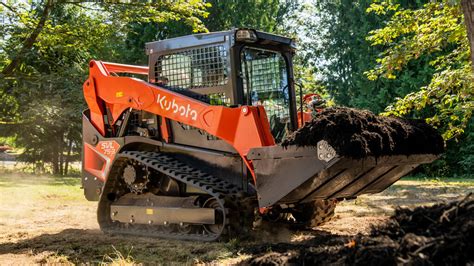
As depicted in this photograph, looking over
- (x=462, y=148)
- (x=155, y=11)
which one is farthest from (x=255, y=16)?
(x=155, y=11)

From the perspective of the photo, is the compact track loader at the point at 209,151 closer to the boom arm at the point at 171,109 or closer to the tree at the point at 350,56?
the boom arm at the point at 171,109

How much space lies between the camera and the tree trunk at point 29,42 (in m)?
10.9

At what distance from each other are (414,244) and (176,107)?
4.48m

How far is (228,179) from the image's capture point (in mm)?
7273

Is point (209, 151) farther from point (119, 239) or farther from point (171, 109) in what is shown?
point (119, 239)

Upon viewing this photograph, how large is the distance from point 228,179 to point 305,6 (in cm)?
3172

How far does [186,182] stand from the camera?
7043mm

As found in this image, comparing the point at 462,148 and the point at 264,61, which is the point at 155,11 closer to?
the point at 264,61

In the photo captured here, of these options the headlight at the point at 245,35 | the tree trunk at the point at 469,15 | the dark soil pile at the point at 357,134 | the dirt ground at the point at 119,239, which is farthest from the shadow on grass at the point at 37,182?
the tree trunk at the point at 469,15

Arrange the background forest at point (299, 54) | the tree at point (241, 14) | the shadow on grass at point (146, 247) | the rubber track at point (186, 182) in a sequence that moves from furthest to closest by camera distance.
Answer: the tree at point (241, 14) < the background forest at point (299, 54) < the rubber track at point (186, 182) < the shadow on grass at point (146, 247)

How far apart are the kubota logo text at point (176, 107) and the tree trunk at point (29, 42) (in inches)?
171

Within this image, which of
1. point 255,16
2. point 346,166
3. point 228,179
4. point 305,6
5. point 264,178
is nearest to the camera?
point 346,166

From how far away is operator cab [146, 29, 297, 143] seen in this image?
7.27m

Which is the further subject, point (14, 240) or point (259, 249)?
point (14, 240)
